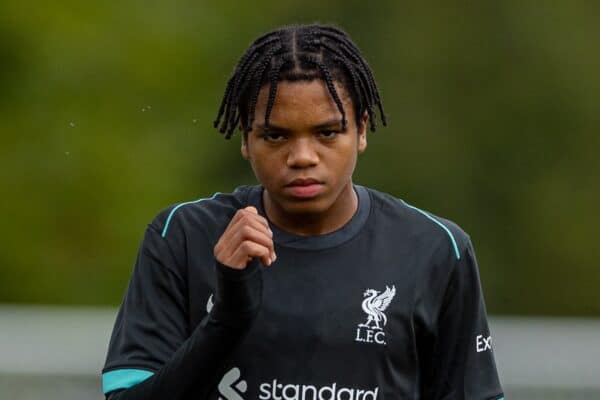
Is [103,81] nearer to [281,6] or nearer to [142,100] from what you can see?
[142,100]

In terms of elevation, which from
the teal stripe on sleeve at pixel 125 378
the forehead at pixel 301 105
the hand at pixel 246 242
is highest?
the forehead at pixel 301 105

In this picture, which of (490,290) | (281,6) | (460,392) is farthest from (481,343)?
(281,6)

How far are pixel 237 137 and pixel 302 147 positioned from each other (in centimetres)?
877

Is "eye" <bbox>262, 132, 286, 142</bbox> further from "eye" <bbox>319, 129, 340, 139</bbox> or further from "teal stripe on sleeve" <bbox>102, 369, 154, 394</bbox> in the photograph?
"teal stripe on sleeve" <bbox>102, 369, 154, 394</bbox>

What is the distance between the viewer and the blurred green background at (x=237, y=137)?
13.5 metres

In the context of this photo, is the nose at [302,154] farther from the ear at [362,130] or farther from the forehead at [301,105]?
the ear at [362,130]

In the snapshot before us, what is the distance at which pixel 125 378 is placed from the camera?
4641 millimetres

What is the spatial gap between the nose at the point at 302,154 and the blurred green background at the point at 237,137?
852 centimetres

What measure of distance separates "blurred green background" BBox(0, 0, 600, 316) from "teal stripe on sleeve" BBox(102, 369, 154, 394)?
838cm

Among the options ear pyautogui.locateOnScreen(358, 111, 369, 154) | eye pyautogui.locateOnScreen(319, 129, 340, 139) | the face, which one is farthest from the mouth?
ear pyautogui.locateOnScreen(358, 111, 369, 154)

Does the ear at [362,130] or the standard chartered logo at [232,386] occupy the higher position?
the ear at [362,130]

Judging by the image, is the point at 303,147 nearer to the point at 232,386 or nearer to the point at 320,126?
the point at 320,126

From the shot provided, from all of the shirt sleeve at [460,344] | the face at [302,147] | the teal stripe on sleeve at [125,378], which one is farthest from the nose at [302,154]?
the teal stripe on sleeve at [125,378]

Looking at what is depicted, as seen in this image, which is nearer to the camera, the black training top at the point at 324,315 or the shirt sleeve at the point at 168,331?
the shirt sleeve at the point at 168,331
